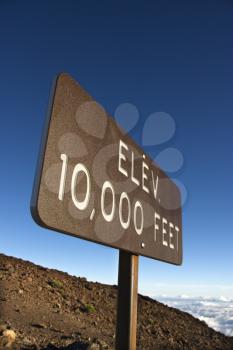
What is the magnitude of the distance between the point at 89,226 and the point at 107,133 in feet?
2.56

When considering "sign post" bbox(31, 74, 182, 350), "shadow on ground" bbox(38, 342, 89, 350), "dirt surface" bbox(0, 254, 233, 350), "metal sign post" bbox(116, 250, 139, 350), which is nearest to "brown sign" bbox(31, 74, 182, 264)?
"sign post" bbox(31, 74, 182, 350)

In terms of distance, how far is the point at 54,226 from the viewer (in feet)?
5.48

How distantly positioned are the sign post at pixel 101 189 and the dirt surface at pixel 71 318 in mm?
7302

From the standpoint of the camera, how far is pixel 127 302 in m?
2.54

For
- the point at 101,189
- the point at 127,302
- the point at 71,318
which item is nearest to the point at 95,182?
the point at 101,189

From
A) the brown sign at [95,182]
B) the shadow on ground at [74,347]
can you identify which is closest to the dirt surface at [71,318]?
the shadow on ground at [74,347]

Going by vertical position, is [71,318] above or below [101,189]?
below

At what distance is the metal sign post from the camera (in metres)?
2.42

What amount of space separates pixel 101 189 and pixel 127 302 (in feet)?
2.89

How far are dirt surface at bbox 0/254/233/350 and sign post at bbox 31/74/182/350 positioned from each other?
7.30 meters

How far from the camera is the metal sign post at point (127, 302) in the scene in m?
2.42

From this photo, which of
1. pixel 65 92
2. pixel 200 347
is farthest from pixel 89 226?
pixel 200 347

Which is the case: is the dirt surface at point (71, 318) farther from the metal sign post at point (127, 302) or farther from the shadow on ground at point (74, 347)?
the metal sign post at point (127, 302)

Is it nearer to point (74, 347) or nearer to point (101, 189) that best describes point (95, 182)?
point (101, 189)
